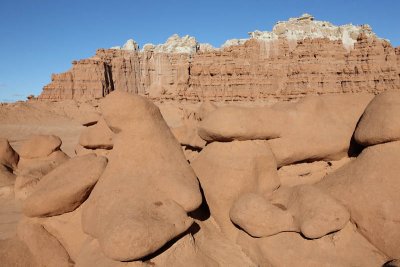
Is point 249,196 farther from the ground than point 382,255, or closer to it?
farther from the ground

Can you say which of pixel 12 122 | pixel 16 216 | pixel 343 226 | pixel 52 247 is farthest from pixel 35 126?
pixel 343 226

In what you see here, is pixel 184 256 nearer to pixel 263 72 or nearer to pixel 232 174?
pixel 232 174

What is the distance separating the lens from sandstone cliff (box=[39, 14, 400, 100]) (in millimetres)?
36844

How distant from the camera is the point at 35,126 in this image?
26062mm

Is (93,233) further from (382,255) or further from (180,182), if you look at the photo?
(382,255)

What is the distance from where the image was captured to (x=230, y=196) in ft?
12.9

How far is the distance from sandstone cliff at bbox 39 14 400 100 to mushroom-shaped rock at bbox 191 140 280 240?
3528cm

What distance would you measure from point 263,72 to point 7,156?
37.9 metres

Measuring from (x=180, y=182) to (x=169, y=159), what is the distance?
39 centimetres

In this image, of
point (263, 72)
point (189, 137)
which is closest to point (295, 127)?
point (189, 137)

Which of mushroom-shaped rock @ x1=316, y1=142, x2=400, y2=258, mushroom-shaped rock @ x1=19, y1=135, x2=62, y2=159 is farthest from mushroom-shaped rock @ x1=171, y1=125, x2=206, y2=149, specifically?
mushroom-shaped rock @ x1=19, y1=135, x2=62, y2=159

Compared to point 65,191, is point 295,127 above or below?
above

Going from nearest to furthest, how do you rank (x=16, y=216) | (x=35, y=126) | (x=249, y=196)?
(x=249, y=196) → (x=16, y=216) → (x=35, y=126)

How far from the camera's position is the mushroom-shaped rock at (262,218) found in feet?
11.4
